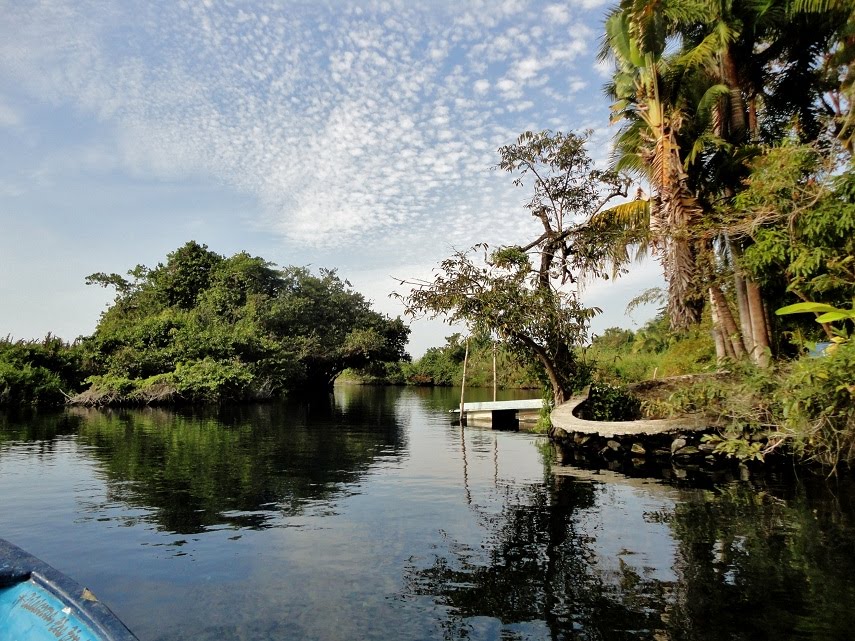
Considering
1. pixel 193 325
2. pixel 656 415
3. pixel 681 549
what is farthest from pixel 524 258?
pixel 193 325

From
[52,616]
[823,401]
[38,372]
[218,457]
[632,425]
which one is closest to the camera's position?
[52,616]

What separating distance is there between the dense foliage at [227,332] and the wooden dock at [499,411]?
1373 cm

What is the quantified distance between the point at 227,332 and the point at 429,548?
29.8 meters

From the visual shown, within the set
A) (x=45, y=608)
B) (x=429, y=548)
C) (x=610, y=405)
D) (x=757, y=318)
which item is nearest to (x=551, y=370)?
(x=610, y=405)

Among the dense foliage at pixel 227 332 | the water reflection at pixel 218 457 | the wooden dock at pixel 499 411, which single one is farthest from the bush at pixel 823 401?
the dense foliage at pixel 227 332

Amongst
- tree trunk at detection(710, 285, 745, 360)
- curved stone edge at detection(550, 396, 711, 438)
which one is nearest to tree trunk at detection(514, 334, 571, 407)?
curved stone edge at detection(550, 396, 711, 438)

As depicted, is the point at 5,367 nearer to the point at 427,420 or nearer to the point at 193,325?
the point at 193,325

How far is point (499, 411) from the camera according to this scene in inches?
930

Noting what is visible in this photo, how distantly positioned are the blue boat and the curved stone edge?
40.5ft

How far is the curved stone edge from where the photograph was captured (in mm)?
12719

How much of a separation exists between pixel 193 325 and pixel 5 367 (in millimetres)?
9671

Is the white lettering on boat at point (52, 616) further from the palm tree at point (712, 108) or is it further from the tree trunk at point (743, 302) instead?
the tree trunk at point (743, 302)

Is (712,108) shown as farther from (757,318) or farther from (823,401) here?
(823,401)

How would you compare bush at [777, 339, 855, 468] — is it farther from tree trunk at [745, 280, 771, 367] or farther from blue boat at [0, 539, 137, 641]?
blue boat at [0, 539, 137, 641]
